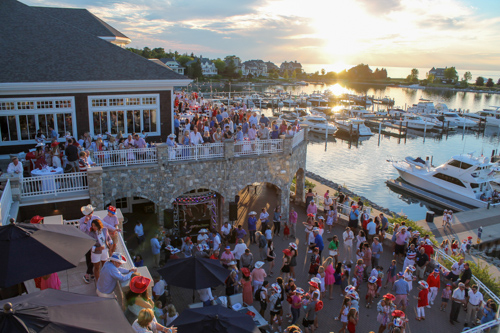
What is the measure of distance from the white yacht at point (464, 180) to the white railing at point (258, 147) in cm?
2117

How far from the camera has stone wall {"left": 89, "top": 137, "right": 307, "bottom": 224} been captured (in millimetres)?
16734

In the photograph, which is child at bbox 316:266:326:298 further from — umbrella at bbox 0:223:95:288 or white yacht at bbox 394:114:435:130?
white yacht at bbox 394:114:435:130

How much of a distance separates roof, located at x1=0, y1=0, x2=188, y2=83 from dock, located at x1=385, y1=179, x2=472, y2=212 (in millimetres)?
26325

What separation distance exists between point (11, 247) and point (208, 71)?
159 metres

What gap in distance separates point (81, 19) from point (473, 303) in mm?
26501

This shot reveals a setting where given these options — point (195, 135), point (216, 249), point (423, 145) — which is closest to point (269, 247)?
point (216, 249)

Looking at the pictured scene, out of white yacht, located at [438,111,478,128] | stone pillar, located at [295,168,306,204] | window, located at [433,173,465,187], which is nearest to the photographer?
stone pillar, located at [295,168,306,204]

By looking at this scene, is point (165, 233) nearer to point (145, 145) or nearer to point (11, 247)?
point (145, 145)

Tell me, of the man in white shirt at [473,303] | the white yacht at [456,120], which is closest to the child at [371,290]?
the man in white shirt at [473,303]

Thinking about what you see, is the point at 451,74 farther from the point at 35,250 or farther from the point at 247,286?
the point at 35,250

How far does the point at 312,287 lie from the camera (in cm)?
1171

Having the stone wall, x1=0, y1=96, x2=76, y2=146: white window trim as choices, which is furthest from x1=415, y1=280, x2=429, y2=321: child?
x1=0, y1=96, x2=76, y2=146: white window trim

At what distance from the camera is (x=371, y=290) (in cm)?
1348

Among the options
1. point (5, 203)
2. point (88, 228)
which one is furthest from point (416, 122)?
point (88, 228)
